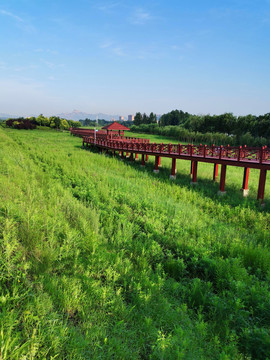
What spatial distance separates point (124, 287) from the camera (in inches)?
235

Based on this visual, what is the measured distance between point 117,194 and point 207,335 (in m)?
9.26

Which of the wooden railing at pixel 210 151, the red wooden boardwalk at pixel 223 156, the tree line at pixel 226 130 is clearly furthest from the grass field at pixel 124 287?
the tree line at pixel 226 130

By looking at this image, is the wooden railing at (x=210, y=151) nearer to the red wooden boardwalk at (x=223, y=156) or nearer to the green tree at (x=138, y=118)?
the red wooden boardwalk at (x=223, y=156)

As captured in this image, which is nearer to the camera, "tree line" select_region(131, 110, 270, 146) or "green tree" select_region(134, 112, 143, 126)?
"tree line" select_region(131, 110, 270, 146)

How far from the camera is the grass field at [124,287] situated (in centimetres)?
402

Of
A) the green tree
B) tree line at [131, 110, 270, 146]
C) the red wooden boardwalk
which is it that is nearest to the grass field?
the red wooden boardwalk

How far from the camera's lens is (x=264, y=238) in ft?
35.1

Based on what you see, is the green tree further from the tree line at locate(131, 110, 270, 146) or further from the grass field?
the grass field

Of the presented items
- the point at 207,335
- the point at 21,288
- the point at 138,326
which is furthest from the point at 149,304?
the point at 21,288

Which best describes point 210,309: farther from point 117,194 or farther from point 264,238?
point 117,194

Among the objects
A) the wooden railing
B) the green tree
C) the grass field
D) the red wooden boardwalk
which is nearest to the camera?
the grass field

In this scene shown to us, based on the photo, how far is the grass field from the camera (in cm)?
402

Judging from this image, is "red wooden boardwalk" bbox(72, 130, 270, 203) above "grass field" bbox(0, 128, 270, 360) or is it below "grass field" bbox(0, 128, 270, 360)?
above

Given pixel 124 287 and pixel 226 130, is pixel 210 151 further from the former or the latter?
pixel 226 130
